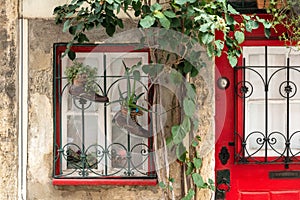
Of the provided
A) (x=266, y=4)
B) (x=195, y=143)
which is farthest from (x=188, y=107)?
(x=266, y=4)

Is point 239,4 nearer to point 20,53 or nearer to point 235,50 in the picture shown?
point 235,50

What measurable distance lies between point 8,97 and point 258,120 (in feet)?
6.08

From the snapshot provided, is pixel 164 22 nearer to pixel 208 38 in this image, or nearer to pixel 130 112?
pixel 208 38

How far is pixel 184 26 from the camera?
3684 millimetres

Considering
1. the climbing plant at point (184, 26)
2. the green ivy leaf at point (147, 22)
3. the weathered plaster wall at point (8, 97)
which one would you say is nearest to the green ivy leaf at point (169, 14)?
the climbing plant at point (184, 26)

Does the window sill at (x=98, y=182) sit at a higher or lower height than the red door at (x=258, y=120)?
lower

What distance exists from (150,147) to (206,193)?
518 millimetres

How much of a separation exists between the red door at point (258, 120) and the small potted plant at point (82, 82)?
93 centimetres

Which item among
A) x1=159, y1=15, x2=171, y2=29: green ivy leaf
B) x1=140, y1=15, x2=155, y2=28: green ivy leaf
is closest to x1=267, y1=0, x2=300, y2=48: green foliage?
x1=159, y1=15, x2=171, y2=29: green ivy leaf

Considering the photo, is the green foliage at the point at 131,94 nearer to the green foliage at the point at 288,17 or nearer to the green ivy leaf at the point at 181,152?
the green ivy leaf at the point at 181,152

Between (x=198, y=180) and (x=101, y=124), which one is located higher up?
(x=101, y=124)

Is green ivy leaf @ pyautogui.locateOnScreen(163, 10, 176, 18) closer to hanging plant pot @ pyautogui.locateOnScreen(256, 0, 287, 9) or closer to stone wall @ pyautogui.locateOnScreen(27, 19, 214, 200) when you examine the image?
stone wall @ pyautogui.locateOnScreen(27, 19, 214, 200)

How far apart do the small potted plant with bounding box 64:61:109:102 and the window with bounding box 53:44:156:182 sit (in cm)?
2

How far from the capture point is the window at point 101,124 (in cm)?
410
